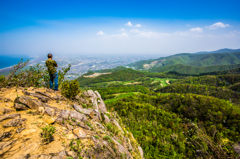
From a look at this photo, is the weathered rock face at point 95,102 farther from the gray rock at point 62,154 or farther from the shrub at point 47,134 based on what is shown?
the gray rock at point 62,154

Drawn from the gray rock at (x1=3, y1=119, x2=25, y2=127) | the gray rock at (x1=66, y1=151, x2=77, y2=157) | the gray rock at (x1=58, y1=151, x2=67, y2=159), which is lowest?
the gray rock at (x1=66, y1=151, x2=77, y2=157)

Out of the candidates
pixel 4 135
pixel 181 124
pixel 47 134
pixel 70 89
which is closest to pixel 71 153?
pixel 47 134

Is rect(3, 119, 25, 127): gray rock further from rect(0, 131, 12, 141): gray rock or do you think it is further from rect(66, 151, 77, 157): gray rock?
rect(66, 151, 77, 157): gray rock

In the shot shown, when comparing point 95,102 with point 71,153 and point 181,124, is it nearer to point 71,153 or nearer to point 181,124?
point 71,153

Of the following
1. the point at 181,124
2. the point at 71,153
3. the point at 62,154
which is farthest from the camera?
the point at 181,124

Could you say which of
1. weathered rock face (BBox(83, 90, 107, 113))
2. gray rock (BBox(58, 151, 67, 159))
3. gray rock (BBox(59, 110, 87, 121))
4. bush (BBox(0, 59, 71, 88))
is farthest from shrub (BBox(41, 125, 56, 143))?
weathered rock face (BBox(83, 90, 107, 113))

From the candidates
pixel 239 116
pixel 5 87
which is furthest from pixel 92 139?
pixel 239 116

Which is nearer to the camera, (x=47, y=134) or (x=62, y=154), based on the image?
(x=62, y=154)

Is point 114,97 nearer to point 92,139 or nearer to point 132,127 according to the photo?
point 132,127

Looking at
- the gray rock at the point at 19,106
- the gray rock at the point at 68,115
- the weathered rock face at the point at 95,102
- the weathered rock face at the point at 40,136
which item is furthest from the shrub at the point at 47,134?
the weathered rock face at the point at 95,102

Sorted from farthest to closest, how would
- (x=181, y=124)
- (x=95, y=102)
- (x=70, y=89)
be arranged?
1. (x=181, y=124)
2. (x=95, y=102)
3. (x=70, y=89)

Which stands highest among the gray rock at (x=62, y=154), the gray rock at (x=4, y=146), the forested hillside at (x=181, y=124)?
the gray rock at (x=4, y=146)
